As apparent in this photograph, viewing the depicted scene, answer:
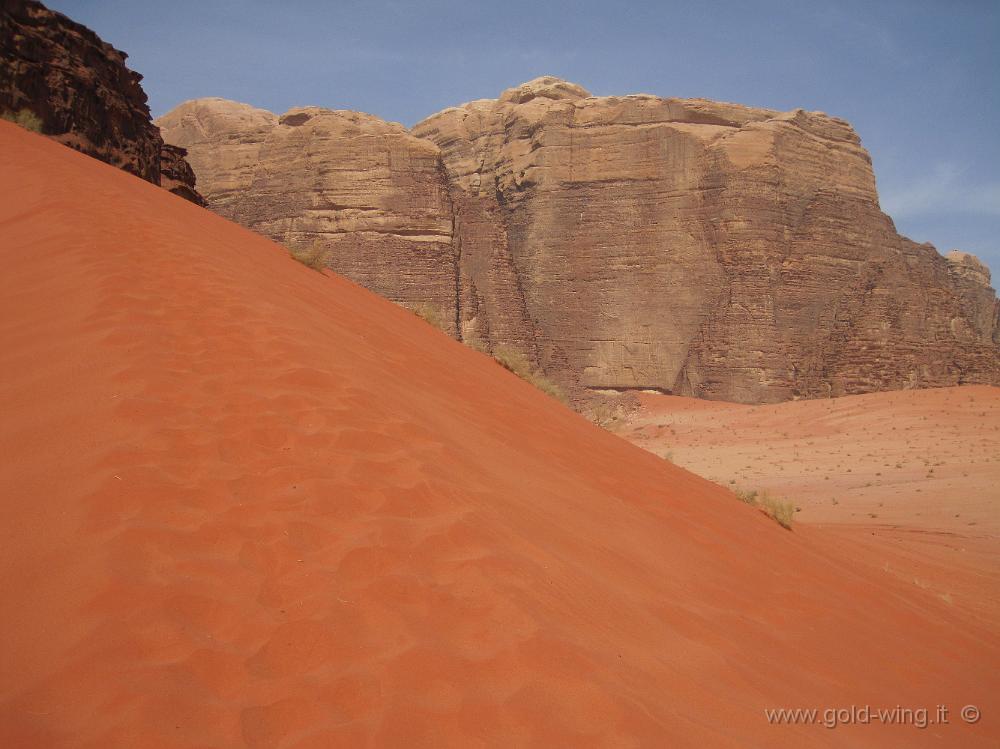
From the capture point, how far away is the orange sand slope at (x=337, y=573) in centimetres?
230

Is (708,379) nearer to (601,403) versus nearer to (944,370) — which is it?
(601,403)

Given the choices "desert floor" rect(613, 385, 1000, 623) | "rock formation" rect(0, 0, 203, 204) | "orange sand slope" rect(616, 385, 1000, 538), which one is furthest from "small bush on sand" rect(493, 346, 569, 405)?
"rock formation" rect(0, 0, 203, 204)

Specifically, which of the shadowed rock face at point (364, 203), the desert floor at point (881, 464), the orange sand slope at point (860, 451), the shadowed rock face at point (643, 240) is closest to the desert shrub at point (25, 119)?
the desert floor at point (881, 464)

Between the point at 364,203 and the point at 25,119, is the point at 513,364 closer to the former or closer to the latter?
the point at 25,119

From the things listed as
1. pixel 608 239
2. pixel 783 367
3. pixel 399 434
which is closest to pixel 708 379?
pixel 783 367

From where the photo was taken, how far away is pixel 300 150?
136ft

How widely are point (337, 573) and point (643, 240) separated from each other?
4117cm

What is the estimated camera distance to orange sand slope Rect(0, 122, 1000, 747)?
230 centimetres

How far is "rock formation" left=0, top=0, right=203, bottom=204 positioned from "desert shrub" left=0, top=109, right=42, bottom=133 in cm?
21

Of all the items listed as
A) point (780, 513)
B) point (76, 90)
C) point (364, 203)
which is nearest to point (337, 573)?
point (780, 513)

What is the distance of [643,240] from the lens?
4200cm

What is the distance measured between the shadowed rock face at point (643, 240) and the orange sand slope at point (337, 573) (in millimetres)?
33416

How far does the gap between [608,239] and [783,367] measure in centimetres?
1250

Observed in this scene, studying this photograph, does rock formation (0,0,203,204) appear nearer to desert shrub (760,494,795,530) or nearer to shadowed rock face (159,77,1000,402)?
desert shrub (760,494,795,530)
